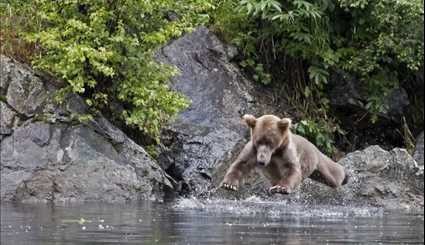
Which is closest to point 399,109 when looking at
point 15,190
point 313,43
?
point 313,43

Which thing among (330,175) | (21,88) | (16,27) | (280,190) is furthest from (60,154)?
(280,190)

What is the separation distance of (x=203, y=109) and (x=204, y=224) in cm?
603

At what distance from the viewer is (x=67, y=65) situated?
13.9 m

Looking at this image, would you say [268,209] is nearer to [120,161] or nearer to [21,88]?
[120,161]

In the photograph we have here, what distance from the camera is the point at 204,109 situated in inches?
625

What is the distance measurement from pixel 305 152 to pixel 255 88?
175 inches

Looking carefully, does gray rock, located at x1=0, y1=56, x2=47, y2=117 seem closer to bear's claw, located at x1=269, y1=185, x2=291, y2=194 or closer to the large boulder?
the large boulder

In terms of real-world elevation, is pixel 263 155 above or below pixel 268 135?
below

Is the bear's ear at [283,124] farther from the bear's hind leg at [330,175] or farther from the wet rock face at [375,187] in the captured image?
the wet rock face at [375,187]

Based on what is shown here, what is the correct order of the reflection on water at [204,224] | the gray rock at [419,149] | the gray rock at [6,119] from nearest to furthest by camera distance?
1. the reflection on water at [204,224]
2. the gray rock at [6,119]
3. the gray rock at [419,149]

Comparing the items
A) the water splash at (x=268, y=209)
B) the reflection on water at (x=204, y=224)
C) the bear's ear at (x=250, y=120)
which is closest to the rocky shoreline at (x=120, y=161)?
the water splash at (x=268, y=209)

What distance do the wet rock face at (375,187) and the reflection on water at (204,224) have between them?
88 cm

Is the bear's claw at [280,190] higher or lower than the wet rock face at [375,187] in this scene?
lower

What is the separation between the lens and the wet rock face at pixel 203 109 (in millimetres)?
14641
